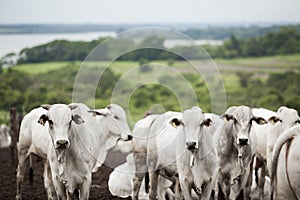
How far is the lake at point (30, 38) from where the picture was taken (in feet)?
126

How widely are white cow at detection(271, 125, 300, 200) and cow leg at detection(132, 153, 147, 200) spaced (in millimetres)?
4317

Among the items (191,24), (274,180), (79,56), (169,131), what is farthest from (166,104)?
(191,24)

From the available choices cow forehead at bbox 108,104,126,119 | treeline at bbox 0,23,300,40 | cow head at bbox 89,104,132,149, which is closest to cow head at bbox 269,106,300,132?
cow head at bbox 89,104,132,149

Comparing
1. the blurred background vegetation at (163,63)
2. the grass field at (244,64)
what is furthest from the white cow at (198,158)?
the grass field at (244,64)

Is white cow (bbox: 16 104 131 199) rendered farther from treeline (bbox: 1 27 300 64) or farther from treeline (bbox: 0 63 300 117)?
treeline (bbox: 1 27 300 64)

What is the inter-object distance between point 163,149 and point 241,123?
1.44 metres

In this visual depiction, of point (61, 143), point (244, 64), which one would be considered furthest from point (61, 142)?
point (244, 64)

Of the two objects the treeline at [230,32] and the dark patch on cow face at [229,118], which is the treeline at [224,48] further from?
the dark patch on cow face at [229,118]

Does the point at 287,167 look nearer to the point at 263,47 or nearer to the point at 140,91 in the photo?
the point at 140,91

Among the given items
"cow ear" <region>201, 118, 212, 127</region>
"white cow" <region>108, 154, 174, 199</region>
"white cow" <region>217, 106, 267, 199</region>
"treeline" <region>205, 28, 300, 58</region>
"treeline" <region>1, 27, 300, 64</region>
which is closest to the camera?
"cow ear" <region>201, 118, 212, 127</region>

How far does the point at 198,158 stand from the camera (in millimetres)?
8195

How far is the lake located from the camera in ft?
126

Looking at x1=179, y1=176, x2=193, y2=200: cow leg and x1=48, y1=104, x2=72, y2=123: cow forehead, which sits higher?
x1=48, y1=104, x2=72, y2=123: cow forehead

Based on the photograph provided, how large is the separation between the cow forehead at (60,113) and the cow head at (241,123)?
2.43 m
